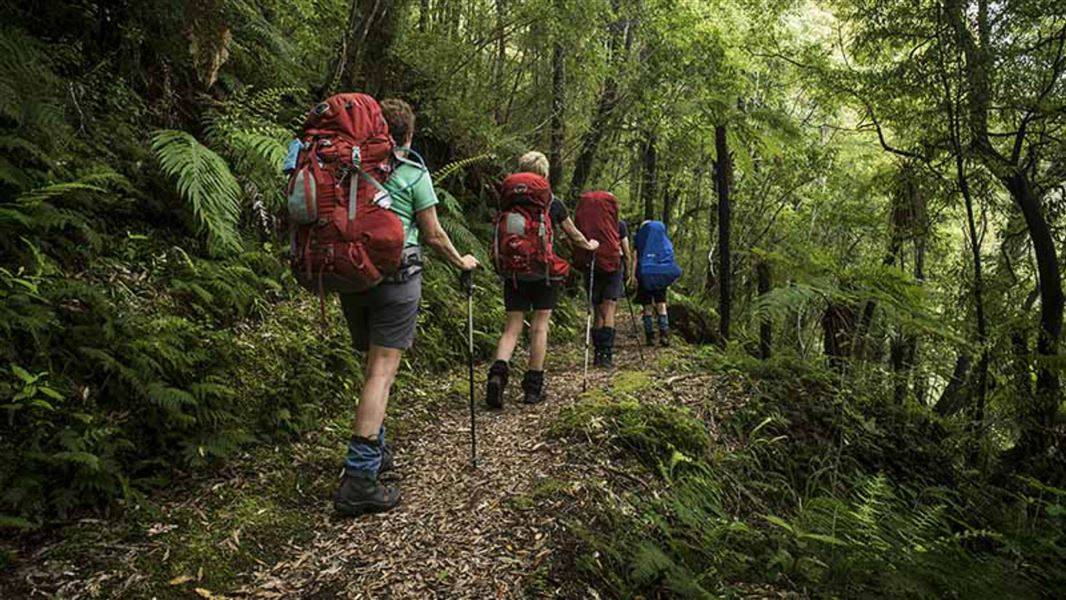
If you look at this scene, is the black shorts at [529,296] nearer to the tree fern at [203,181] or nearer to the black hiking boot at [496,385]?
the black hiking boot at [496,385]

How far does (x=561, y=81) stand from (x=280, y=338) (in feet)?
25.0

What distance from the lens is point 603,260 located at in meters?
7.43

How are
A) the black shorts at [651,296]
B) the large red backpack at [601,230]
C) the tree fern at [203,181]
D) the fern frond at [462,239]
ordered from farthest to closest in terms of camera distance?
the black shorts at [651,296] < the fern frond at [462,239] < the large red backpack at [601,230] < the tree fern at [203,181]

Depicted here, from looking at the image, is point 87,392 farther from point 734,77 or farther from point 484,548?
point 734,77

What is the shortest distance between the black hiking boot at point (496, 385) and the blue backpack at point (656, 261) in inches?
162

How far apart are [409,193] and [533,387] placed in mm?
2693

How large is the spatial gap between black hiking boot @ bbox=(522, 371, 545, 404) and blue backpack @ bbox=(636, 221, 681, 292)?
3.79 m

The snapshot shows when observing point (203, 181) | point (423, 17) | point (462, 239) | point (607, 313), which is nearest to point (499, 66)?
point (423, 17)

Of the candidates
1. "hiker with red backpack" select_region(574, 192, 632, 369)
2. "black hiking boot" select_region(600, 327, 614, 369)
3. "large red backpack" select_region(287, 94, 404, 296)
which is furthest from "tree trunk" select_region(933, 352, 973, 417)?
"large red backpack" select_region(287, 94, 404, 296)

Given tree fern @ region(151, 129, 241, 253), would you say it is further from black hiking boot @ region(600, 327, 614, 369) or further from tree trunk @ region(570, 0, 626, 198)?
tree trunk @ region(570, 0, 626, 198)

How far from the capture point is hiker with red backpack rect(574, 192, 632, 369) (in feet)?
24.5

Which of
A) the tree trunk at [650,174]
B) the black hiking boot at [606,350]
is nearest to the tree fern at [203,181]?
the black hiking boot at [606,350]

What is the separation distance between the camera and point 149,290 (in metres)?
4.43

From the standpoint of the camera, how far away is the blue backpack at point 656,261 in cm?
891
